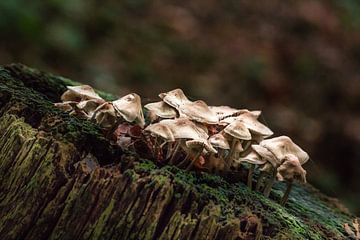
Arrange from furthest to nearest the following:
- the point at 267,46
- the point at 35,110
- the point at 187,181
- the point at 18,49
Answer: the point at 267,46, the point at 18,49, the point at 35,110, the point at 187,181

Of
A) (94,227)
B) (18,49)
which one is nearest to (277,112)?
(18,49)

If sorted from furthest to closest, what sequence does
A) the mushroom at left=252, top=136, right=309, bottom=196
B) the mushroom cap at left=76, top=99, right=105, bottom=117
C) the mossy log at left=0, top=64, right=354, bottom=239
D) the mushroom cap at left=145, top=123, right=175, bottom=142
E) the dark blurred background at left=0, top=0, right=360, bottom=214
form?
1. the dark blurred background at left=0, top=0, right=360, bottom=214
2. the mushroom cap at left=76, top=99, right=105, bottom=117
3. the mushroom at left=252, top=136, right=309, bottom=196
4. the mushroom cap at left=145, top=123, right=175, bottom=142
5. the mossy log at left=0, top=64, right=354, bottom=239

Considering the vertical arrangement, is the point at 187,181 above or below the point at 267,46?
below

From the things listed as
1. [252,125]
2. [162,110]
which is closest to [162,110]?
[162,110]

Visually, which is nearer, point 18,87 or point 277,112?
point 18,87

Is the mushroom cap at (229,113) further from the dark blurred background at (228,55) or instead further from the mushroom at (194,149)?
the dark blurred background at (228,55)

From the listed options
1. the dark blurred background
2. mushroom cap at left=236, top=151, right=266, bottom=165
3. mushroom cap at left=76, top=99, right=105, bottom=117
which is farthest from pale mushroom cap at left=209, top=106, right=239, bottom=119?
the dark blurred background

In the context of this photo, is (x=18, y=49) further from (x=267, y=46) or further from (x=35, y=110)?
(x=35, y=110)

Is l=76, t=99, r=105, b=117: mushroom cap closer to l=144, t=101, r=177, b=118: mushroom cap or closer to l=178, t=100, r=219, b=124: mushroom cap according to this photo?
l=144, t=101, r=177, b=118: mushroom cap
